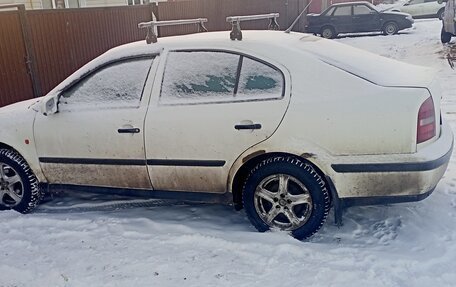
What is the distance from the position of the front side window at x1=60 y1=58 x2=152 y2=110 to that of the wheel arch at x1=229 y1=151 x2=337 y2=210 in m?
1.02

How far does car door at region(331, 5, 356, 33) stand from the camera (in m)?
19.2

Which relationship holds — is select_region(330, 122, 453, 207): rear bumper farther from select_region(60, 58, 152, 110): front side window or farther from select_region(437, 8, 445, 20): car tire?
select_region(437, 8, 445, 20): car tire

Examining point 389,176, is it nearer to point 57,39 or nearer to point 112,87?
point 112,87

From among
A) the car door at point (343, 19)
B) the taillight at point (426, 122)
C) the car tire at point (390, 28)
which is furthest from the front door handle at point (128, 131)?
the car tire at point (390, 28)

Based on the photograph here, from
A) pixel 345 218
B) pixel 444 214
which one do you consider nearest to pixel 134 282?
pixel 345 218

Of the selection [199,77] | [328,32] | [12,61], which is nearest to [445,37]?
[328,32]

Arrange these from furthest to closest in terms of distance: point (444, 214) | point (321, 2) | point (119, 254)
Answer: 1. point (321, 2)
2. point (444, 214)
3. point (119, 254)

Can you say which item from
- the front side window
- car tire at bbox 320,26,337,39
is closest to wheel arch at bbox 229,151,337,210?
the front side window

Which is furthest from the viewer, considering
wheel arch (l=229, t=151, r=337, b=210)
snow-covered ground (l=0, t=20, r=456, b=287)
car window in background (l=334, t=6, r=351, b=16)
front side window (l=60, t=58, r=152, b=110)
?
car window in background (l=334, t=6, r=351, b=16)

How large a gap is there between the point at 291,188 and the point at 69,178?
6.66 feet

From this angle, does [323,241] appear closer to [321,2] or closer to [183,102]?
[183,102]

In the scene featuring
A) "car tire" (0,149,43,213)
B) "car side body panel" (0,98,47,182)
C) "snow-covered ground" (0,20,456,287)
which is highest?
"car side body panel" (0,98,47,182)

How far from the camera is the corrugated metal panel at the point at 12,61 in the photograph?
7.37m

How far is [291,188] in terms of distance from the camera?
3604mm
